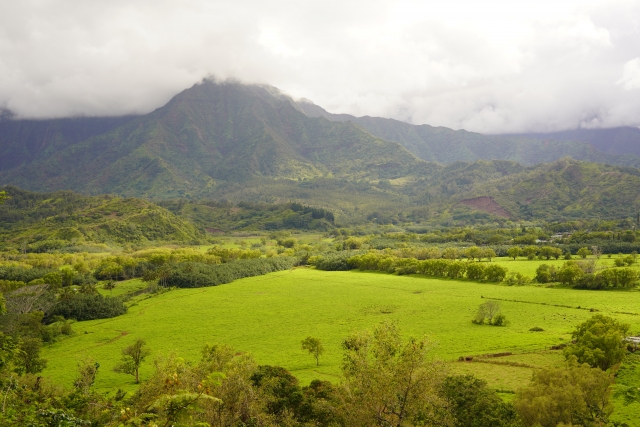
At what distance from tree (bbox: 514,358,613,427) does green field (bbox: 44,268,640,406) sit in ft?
42.7

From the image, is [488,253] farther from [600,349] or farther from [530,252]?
[600,349]

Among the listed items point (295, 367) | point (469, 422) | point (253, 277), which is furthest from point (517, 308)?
point (253, 277)

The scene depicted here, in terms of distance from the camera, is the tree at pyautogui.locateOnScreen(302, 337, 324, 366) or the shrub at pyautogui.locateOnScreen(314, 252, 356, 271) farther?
the shrub at pyautogui.locateOnScreen(314, 252, 356, 271)

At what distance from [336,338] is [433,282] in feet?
205

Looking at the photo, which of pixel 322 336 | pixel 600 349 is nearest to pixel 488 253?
pixel 322 336

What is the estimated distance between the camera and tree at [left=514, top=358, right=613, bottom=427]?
35.9 meters

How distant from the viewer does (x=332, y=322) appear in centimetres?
9125

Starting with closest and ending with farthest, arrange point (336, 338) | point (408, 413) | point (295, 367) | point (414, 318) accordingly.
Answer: point (408, 413), point (295, 367), point (336, 338), point (414, 318)

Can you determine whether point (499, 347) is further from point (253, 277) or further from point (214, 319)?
point (253, 277)

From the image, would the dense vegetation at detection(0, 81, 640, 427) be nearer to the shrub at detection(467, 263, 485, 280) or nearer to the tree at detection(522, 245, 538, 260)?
the shrub at detection(467, 263, 485, 280)

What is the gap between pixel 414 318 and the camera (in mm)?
90688

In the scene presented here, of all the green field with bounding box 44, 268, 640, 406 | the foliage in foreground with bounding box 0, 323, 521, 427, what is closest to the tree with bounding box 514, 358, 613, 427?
the foliage in foreground with bounding box 0, 323, 521, 427

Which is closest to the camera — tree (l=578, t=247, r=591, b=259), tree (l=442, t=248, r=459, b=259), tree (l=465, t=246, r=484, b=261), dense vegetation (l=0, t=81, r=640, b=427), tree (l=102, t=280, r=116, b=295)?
dense vegetation (l=0, t=81, r=640, b=427)

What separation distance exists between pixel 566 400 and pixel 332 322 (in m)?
58.8
